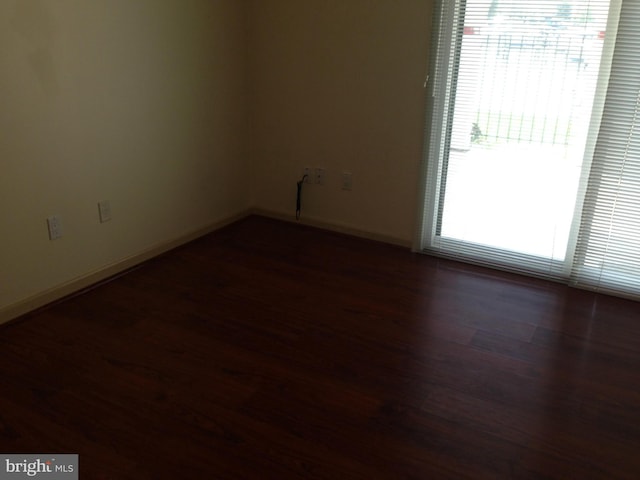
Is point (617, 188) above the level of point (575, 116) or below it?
below

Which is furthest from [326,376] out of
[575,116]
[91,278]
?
[575,116]

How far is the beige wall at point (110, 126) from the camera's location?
248 cm

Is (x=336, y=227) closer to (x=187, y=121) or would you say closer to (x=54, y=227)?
(x=187, y=121)

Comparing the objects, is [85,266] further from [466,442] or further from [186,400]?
[466,442]

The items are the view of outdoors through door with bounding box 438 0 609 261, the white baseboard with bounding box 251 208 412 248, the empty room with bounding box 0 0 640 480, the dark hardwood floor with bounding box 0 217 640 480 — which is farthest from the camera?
the white baseboard with bounding box 251 208 412 248

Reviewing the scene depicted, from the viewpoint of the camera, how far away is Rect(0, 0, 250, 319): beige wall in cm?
248

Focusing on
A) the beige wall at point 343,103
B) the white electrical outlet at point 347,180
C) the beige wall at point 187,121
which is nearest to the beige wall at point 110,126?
the beige wall at point 187,121

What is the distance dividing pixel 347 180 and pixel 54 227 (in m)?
1.84

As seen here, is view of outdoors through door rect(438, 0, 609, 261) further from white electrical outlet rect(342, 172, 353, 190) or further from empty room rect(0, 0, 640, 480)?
white electrical outlet rect(342, 172, 353, 190)

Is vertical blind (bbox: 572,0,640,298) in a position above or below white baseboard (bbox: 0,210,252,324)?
above

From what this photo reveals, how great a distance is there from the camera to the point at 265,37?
3734 mm

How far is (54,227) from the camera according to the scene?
107 inches

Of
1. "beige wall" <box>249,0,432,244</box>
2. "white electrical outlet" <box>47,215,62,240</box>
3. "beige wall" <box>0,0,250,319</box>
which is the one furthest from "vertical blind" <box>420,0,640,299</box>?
"white electrical outlet" <box>47,215,62,240</box>

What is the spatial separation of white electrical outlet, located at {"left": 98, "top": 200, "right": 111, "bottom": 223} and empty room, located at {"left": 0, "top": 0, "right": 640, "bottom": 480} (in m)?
0.01
